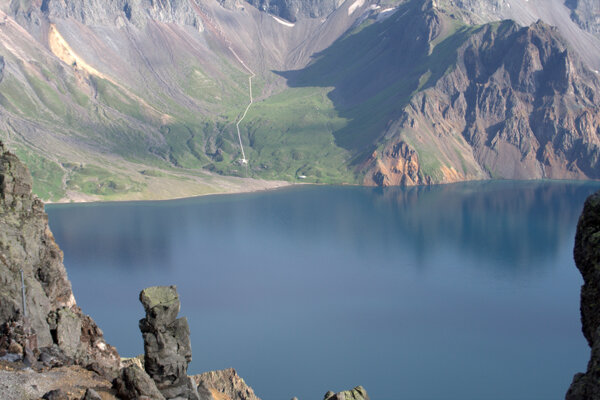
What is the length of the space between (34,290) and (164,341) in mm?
13413

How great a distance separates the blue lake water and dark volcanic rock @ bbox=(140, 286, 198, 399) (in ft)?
117

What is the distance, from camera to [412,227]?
155000 millimetres

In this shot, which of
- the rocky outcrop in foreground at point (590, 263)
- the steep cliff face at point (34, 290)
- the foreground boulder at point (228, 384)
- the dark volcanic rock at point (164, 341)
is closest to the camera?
the rocky outcrop in foreground at point (590, 263)

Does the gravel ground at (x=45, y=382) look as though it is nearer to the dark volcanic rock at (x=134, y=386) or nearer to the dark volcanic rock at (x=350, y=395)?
the dark volcanic rock at (x=134, y=386)

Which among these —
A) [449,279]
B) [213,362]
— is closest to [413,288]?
[449,279]

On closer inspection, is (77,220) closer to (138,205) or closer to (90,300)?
(138,205)

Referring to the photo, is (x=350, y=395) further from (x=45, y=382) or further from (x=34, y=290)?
(x=34, y=290)

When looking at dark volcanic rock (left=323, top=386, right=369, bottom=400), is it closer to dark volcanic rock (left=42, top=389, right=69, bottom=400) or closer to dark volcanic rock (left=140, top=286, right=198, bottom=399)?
dark volcanic rock (left=140, top=286, right=198, bottom=399)

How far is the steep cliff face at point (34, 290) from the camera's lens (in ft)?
112

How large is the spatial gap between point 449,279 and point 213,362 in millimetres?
52979

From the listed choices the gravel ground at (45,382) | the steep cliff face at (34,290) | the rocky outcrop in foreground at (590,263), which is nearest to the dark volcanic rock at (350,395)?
the gravel ground at (45,382)

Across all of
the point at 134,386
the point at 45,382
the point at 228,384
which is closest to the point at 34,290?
the point at 45,382

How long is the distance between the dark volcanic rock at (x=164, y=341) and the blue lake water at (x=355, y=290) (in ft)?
117

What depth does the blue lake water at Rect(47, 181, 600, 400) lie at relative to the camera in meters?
69.9
